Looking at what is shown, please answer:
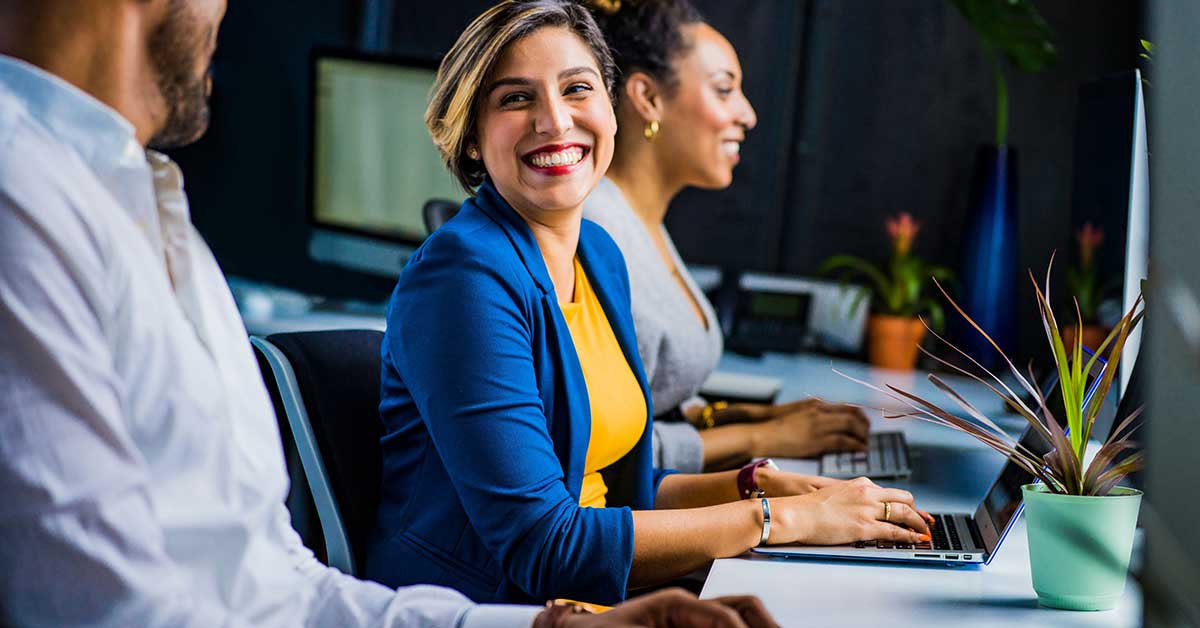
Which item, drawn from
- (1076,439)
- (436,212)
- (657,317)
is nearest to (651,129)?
(657,317)

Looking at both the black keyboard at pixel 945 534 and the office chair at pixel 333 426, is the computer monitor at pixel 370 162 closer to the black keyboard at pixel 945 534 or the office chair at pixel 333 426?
the office chair at pixel 333 426

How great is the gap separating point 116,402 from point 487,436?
1.63 feet

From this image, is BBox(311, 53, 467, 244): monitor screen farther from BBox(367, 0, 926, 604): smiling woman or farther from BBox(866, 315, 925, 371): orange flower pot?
BBox(367, 0, 926, 604): smiling woman

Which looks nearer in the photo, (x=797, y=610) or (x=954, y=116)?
(x=797, y=610)

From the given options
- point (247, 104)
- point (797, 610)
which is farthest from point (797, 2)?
point (797, 610)

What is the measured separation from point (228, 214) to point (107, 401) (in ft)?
8.70

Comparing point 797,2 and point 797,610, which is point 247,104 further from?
point 797,610

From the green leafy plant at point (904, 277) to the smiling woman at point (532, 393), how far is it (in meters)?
1.45

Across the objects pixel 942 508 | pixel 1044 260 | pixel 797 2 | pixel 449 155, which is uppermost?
pixel 797 2

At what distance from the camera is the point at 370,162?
303 centimetres

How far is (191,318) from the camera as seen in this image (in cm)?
86

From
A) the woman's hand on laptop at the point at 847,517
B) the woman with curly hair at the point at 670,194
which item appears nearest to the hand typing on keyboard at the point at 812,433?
the woman with curly hair at the point at 670,194

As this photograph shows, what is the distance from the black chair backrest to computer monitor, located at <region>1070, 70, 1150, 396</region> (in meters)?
0.89

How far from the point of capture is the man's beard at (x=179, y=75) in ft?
2.73
